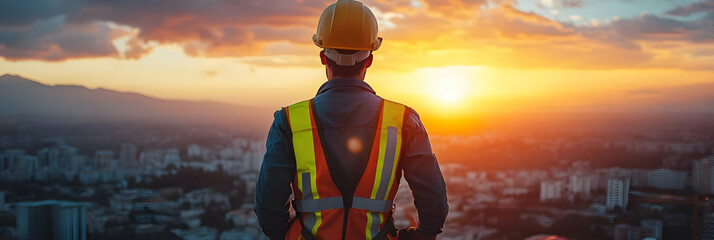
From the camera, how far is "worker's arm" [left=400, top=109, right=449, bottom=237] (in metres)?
1.74

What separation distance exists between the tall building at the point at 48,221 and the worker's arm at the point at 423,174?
4778 millimetres

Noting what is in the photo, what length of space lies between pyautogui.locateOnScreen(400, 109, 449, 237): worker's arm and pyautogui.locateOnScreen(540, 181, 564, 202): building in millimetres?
7822

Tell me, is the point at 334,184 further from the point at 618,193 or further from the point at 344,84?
the point at 618,193

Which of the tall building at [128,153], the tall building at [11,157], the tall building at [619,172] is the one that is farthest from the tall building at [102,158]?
the tall building at [619,172]

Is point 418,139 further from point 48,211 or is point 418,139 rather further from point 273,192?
point 48,211

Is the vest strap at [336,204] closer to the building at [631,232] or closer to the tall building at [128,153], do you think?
the building at [631,232]

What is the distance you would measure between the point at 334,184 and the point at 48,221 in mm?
4745

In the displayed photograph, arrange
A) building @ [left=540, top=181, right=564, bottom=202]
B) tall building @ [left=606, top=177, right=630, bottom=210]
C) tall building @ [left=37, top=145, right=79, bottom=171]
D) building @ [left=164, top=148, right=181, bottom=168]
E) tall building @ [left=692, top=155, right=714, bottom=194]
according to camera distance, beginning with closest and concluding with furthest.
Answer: tall building @ [left=692, top=155, right=714, bottom=194]
tall building @ [left=606, top=177, right=630, bottom=210]
tall building @ [left=37, top=145, right=79, bottom=171]
building @ [left=540, top=181, right=564, bottom=202]
building @ [left=164, top=148, right=181, bottom=168]

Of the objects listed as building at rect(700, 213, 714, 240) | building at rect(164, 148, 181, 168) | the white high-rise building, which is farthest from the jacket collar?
building at rect(164, 148, 181, 168)

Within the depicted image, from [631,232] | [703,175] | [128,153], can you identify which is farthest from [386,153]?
[128,153]

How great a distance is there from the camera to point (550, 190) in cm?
940

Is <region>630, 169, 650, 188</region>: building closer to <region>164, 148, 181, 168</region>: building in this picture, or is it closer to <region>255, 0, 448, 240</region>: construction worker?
<region>255, 0, 448, 240</region>: construction worker

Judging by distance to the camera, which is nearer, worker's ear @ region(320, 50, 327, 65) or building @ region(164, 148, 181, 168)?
worker's ear @ region(320, 50, 327, 65)

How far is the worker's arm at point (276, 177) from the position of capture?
1.70 m
